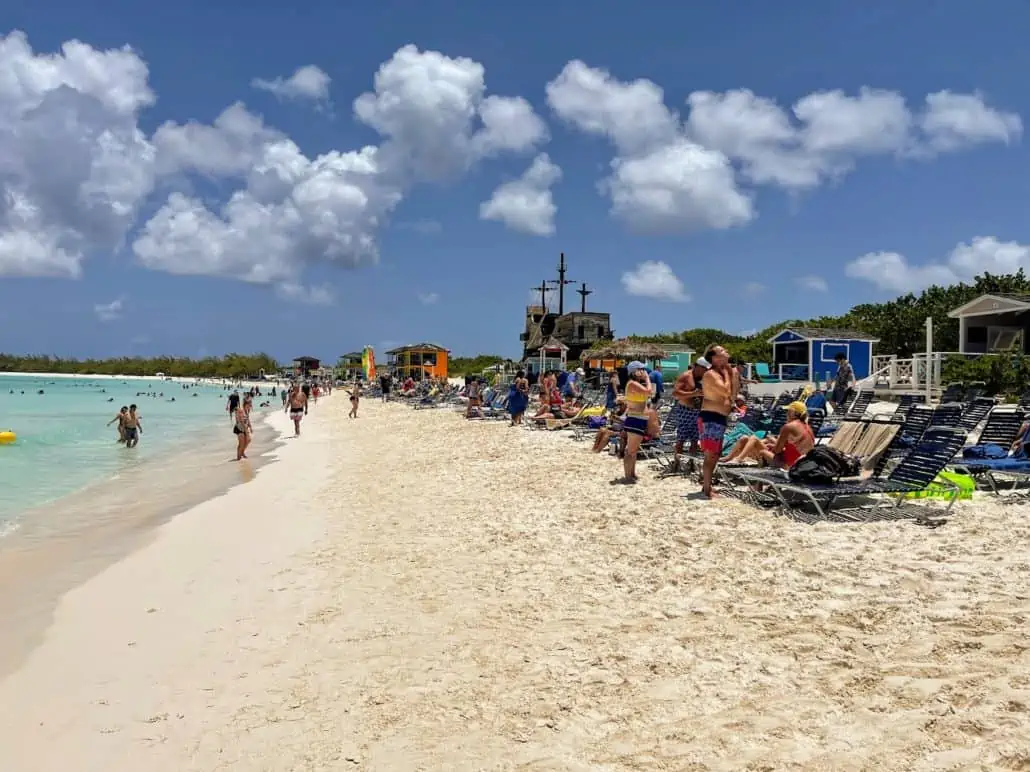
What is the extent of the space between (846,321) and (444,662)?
37.5 m

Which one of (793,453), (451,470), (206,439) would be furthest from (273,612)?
(206,439)

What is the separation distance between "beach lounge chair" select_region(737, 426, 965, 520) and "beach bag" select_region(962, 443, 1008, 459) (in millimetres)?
1241

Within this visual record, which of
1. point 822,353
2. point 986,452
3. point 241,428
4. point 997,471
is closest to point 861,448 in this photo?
point 997,471

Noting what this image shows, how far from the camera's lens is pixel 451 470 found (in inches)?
426

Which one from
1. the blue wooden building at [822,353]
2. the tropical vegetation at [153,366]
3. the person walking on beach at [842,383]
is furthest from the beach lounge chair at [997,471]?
the tropical vegetation at [153,366]

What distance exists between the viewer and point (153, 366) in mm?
138500

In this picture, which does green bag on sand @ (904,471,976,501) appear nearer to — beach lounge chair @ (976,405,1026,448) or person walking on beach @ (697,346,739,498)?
beach lounge chair @ (976,405,1026,448)

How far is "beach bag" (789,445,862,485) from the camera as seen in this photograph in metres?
6.53

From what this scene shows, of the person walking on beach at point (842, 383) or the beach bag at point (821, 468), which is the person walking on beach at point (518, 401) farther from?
the beach bag at point (821, 468)

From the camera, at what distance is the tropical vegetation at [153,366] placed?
387 feet

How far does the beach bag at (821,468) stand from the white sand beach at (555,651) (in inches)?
21.4

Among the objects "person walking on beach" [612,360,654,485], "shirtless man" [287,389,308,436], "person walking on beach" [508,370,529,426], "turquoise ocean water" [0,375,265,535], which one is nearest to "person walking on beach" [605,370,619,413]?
"person walking on beach" [612,360,654,485]

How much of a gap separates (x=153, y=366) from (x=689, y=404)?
147 metres

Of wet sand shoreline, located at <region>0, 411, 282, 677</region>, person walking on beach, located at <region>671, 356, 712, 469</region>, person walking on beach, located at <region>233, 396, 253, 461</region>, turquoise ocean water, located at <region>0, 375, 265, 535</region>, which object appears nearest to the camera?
wet sand shoreline, located at <region>0, 411, 282, 677</region>
